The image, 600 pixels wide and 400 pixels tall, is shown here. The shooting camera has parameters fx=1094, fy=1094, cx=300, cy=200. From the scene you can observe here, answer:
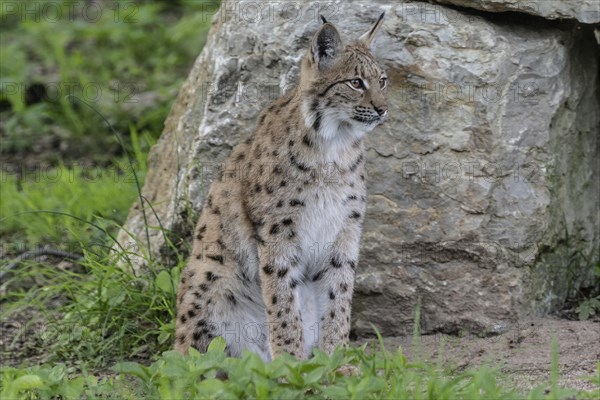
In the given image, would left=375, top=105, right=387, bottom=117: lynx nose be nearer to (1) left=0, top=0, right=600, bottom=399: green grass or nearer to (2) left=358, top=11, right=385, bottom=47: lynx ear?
(2) left=358, top=11, right=385, bottom=47: lynx ear

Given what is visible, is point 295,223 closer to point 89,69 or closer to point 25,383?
point 25,383

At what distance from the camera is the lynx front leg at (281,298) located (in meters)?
5.62

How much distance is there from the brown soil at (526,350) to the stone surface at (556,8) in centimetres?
171

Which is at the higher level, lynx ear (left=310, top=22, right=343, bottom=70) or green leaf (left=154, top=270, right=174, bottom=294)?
lynx ear (left=310, top=22, right=343, bottom=70)

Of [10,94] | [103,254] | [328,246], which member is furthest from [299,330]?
[10,94]

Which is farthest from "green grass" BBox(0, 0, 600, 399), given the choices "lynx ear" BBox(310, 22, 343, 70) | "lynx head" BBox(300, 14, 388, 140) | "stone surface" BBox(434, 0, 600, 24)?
"stone surface" BBox(434, 0, 600, 24)

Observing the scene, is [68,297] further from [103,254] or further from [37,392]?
[37,392]

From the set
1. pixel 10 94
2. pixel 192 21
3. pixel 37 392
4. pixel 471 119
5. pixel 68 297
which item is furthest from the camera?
pixel 192 21

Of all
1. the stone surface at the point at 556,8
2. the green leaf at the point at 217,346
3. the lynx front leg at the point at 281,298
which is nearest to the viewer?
the green leaf at the point at 217,346

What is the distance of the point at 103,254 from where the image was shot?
22.3ft

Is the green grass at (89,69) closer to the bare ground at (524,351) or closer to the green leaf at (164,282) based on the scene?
the green leaf at (164,282)

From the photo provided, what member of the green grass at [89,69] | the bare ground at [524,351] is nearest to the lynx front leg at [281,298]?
the bare ground at [524,351]

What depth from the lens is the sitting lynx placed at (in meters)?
5.60

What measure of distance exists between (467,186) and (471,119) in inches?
14.7
